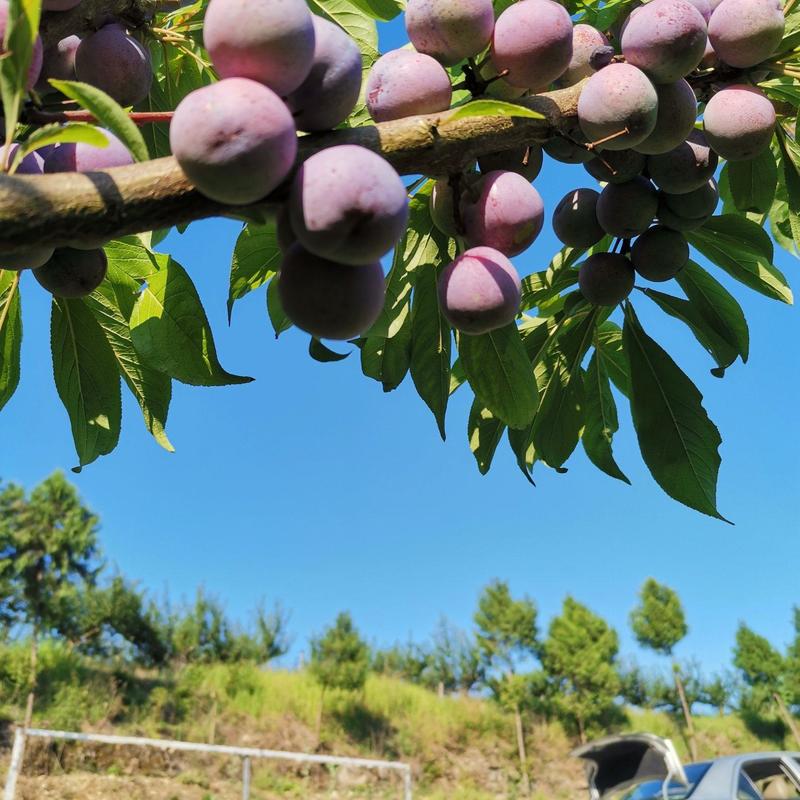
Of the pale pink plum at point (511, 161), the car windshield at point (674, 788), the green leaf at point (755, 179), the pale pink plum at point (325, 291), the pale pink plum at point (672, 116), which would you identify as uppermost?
the green leaf at point (755, 179)

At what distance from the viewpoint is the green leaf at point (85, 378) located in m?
1.26

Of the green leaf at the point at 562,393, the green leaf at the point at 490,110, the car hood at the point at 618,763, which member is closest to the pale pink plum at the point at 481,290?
the green leaf at the point at 490,110

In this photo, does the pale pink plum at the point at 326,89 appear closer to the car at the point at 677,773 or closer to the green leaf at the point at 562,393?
the green leaf at the point at 562,393

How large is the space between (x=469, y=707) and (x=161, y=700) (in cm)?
777

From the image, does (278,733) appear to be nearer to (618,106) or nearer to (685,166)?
(685,166)

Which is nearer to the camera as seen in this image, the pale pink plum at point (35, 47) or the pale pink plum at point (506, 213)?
the pale pink plum at point (35, 47)

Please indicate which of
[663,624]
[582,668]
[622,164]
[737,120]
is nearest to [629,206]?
[622,164]

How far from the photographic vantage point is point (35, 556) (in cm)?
1661

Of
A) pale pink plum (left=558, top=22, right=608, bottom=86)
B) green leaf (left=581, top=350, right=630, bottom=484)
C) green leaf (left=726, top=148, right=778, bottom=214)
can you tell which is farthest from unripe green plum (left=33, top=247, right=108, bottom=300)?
green leaf (left=581, top=350, right=630, bottom=484)

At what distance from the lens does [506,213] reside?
827mm

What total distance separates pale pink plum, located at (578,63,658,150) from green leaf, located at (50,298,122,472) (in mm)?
835

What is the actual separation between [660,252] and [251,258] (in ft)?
2.35

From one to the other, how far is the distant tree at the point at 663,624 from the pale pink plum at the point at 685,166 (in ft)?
70.1

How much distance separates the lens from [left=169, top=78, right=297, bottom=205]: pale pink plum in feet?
1.77
